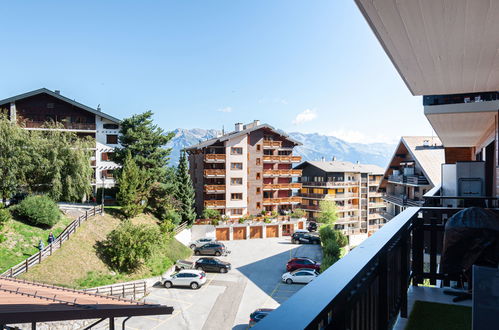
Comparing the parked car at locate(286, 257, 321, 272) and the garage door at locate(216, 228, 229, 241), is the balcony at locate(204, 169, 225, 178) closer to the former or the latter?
the garage door at locate(216, 228, 229, 241)

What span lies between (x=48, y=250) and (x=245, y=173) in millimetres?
24112

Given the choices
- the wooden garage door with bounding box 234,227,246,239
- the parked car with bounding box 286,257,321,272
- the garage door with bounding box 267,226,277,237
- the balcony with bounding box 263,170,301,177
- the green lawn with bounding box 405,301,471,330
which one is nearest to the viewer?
the green lawn with bounding box 405,301,471,330

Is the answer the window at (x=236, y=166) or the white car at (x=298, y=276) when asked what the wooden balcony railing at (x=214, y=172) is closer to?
the window at (x=236, y=166)

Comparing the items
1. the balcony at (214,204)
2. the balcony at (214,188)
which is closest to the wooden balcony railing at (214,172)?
the balcony at (214,188)

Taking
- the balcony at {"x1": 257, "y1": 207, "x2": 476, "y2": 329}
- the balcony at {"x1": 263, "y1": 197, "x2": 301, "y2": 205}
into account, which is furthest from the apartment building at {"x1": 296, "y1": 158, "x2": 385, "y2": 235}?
the balcony at {"x1": 257, "y1": 207, "x2": 476, "y2": 329}

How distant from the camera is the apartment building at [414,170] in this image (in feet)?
78.1

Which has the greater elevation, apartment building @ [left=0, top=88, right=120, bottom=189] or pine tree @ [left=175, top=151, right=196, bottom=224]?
apartment building @ [left=0, top=88, right=120, bottom=189]

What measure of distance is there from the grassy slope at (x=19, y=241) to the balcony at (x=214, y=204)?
57.7 ft

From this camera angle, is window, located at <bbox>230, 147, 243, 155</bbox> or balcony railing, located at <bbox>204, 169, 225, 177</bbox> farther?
window, located at <bbox>230, 147, 243, 155</bbox>

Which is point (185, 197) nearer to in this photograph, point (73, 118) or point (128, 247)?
point (128, 247)

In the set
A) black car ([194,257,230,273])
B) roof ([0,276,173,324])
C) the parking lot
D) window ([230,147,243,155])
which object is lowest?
the parking lot

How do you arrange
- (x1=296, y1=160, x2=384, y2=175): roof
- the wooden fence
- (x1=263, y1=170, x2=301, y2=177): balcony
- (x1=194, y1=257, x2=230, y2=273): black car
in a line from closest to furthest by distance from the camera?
1. the wooden fence
2. (x1=194, y1=257, x2=230, y2=273): black car
3. (x1=263, y1=170, x2=301, y2=177): balcony
4. (x1=296, y1=160, x2=384, y2=175): roof

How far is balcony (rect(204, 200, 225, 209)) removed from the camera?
38719mm

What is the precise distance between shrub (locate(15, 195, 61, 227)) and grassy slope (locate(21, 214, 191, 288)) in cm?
189
